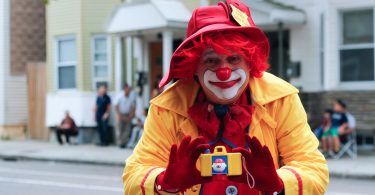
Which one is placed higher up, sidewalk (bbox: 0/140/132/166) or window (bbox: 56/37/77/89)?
window (bbox: 56/37/77/89)

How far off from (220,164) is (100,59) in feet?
56.8

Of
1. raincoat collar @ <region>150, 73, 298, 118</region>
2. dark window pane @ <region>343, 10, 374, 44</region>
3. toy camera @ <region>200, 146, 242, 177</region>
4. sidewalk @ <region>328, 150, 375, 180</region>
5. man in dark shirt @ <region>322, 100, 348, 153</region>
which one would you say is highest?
dark window pane @ <region>343, 10, 374, 44</region>

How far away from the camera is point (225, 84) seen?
2.70 metres

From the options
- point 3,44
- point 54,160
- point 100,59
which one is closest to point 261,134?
point 54,160

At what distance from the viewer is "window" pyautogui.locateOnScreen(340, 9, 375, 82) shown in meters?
14.9

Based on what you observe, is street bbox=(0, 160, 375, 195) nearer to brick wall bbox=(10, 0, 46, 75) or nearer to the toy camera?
brick wall bbox=(10, 0, 46, 75)

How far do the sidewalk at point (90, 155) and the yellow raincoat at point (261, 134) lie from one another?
9.62m

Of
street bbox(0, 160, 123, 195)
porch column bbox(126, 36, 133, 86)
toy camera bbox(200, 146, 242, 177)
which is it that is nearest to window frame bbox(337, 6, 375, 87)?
street bbox(0, 160, 123, 195)

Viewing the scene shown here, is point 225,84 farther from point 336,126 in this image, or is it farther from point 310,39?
point 310,39

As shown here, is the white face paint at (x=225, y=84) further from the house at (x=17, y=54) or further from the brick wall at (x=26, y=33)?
the brick wall at (x=26, y=33)

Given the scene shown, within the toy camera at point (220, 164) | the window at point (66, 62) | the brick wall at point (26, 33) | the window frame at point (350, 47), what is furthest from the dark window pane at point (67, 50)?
the toy camera at point (220, 164)

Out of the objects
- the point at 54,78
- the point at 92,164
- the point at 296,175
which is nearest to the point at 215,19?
the point at 296,175

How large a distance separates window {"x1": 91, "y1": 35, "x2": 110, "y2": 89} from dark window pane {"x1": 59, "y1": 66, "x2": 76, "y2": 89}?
77cm

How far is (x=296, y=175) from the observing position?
101 inches
